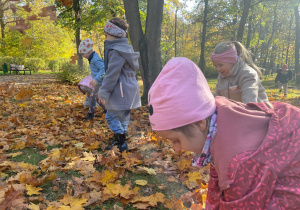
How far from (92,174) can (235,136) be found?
5.56 ft

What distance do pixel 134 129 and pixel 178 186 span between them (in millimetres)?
2009

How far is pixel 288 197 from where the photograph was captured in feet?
3.29

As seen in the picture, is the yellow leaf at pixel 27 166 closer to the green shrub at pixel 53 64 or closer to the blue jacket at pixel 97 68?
the blue jacket at pixel 97 68

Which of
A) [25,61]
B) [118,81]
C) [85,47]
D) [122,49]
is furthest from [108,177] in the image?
[25,61]

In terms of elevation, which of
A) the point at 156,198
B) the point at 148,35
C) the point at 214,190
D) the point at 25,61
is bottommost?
the point at 156,198

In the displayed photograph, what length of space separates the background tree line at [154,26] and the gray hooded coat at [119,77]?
74 centimetres

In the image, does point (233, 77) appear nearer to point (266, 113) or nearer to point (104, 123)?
point (266, 113)

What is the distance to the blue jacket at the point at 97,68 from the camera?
417 cm

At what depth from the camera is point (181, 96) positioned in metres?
1.07

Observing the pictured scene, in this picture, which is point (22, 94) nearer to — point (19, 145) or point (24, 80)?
point (19, 145)

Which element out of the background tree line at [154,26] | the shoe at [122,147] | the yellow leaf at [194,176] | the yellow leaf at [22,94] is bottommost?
the yellow leaf at [194,176]

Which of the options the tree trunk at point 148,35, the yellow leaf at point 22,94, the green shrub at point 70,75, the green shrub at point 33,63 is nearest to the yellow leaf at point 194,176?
the yellow leaf at point 22,94

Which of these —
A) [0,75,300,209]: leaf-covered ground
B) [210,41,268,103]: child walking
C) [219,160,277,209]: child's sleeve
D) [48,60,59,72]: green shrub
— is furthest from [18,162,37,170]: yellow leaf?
[48,60,59,72]: green shrub

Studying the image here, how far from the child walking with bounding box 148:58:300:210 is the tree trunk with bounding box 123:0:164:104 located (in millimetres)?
4693
